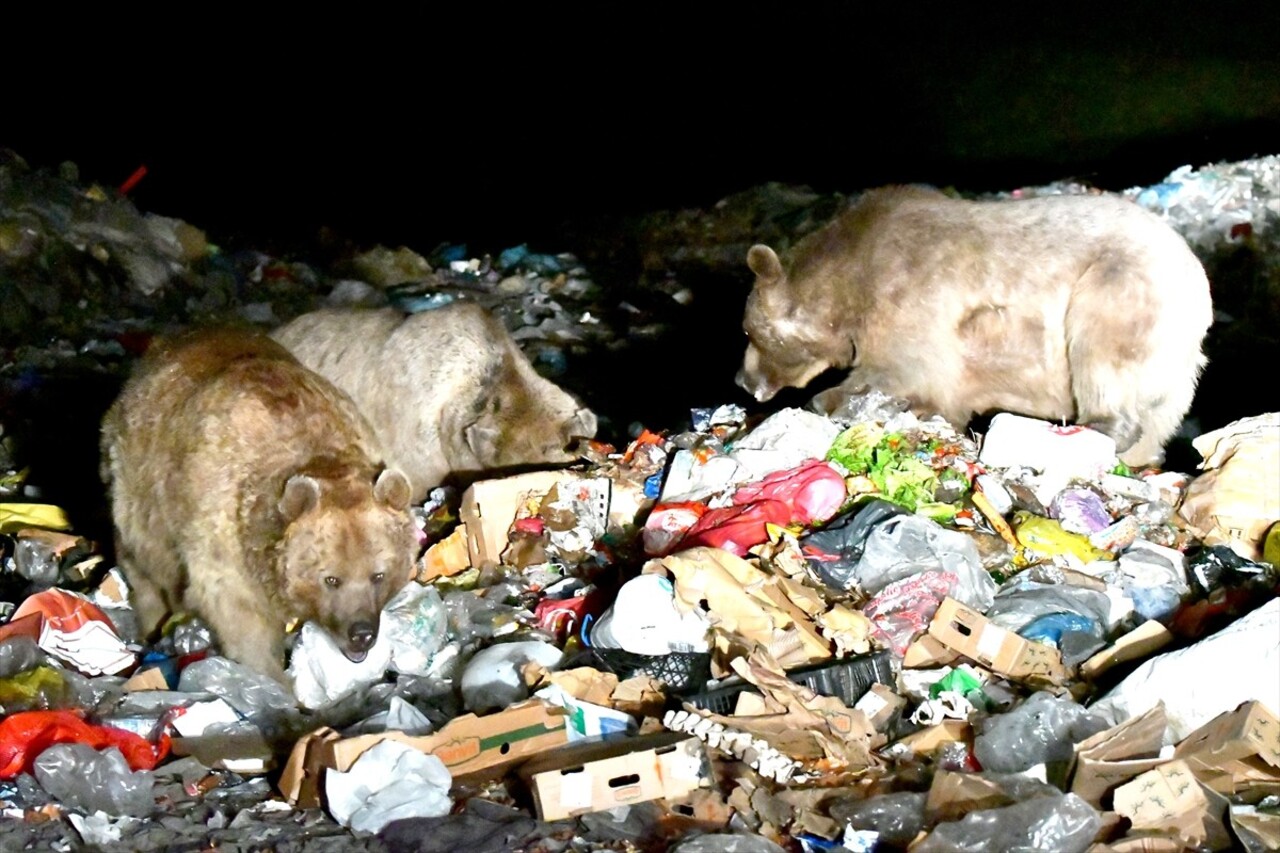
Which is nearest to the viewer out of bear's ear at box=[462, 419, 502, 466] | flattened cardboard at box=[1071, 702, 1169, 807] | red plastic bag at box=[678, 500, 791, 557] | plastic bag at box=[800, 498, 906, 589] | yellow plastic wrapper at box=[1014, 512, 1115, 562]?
flattened cardboard at box=[1071, 702, 1169, 807]

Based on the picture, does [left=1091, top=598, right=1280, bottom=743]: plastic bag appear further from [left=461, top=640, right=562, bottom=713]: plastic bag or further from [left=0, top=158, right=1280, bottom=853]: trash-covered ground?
[left=461, top=640, right=562, bottom=713]: plastic bag

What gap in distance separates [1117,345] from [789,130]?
1259 centimetres

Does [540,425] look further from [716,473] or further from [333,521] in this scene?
[333,521]

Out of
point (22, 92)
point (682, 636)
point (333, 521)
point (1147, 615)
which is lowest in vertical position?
point (1147, 615)

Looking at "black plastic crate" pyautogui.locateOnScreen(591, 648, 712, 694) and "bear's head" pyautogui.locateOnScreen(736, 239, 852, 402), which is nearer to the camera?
"black plastic crate" pyautogui.locateOnScreen(591, 648, 712, 694)

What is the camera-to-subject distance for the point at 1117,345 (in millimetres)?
7121

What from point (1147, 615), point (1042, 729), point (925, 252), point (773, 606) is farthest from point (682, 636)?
point (925, 252)

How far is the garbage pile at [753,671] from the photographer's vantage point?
423 centimetres

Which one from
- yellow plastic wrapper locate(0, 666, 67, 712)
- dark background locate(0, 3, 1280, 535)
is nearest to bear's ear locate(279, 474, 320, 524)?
yellow plastic wrapper locate(0, 666, 67, 712)

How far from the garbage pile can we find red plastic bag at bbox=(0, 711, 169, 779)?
16 mm

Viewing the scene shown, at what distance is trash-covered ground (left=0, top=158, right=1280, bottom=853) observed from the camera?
423 centimetres

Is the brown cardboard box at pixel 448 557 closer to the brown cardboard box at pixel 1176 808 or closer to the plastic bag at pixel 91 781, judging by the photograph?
the plastic bag at pixel 91 781

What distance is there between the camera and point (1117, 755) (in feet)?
14.1

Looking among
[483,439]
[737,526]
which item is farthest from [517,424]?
[737,526]
